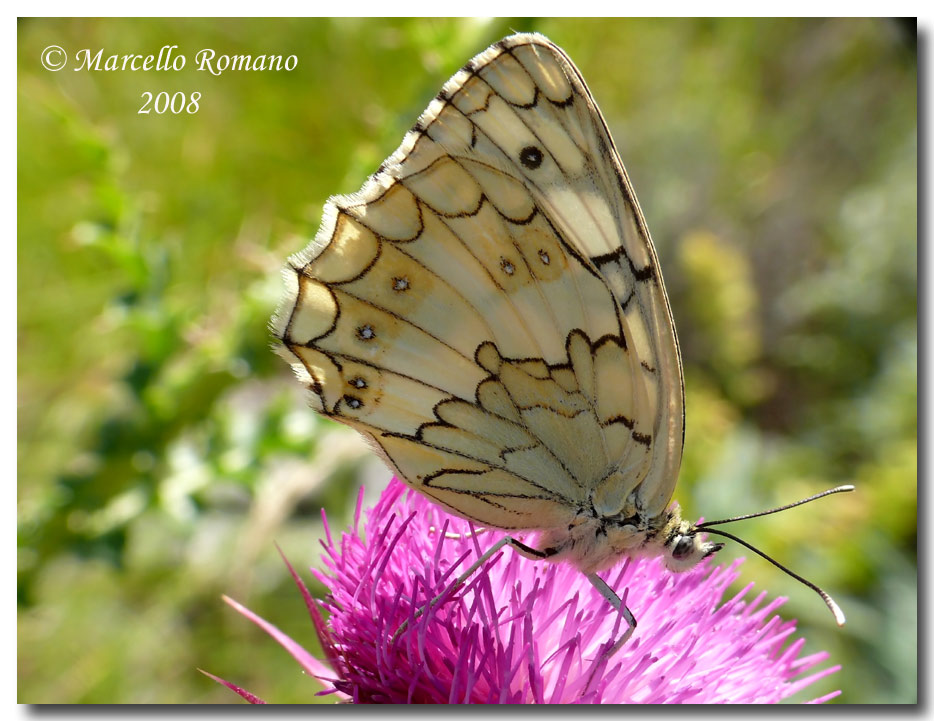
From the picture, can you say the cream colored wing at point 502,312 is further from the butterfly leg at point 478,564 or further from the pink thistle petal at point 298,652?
the pink thistle petal at point 298,652

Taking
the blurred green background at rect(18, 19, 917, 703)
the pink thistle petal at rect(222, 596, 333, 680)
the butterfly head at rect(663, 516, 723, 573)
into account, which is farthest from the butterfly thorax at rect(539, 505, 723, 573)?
the blurred green background at rect(18, 19, 917, 703)

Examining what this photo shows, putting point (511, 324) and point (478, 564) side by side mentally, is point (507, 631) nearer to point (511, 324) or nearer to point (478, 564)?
point (478, 564)

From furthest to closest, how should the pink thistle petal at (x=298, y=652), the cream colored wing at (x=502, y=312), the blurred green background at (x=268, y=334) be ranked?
the blurred green background at (x=268, y=334), the pink thistle petal at (x=298, y=652), the cream colored wing at (x=502, y=312)

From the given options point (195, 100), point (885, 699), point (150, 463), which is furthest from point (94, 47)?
point (885, 699)

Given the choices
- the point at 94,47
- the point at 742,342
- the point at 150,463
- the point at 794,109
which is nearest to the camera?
the point at 94,47

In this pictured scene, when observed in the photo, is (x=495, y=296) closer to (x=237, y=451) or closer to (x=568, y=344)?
(x=568, y=344)

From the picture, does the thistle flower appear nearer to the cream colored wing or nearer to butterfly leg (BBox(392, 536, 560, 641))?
butterfly leg (BBox(392, 536, 560, 641))

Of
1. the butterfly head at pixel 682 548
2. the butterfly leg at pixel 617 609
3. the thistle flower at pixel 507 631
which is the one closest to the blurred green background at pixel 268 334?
the thistle flower at pixel 507 631
